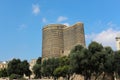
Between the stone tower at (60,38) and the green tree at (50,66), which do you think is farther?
the stone tower at (60,38)

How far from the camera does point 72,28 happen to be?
12750 cm

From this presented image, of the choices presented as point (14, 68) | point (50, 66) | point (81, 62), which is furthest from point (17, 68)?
point (81, 62)

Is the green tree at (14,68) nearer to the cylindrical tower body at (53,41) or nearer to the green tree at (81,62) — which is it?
the cylindrical tower body at (53,41)

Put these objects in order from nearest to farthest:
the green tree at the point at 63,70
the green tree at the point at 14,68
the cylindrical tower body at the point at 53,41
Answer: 1. the green tree at the point at 63,70
2. the green tree at the point at 14,68
3. the cylindrical tower body at the point at 53,41

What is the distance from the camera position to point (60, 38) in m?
134

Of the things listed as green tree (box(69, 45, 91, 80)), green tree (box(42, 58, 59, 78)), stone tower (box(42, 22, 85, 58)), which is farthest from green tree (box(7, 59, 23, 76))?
green tree (box(69, 45, 91, 80))

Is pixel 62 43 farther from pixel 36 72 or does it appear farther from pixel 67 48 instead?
pixel 36 72

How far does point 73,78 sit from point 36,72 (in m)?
25.4

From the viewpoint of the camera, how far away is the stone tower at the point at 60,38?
4825 inches

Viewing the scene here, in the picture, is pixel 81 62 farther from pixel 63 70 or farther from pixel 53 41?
pixel 53 41

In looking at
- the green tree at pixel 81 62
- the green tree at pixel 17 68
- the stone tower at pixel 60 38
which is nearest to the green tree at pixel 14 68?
the green tree at pixel 17 68

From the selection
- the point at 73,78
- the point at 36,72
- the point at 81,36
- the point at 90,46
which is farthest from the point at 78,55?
the point at 81,36

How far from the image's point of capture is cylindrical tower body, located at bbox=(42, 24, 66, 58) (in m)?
130

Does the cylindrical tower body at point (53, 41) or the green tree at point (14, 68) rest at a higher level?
the cylindrical tower body at point (53, 41)
